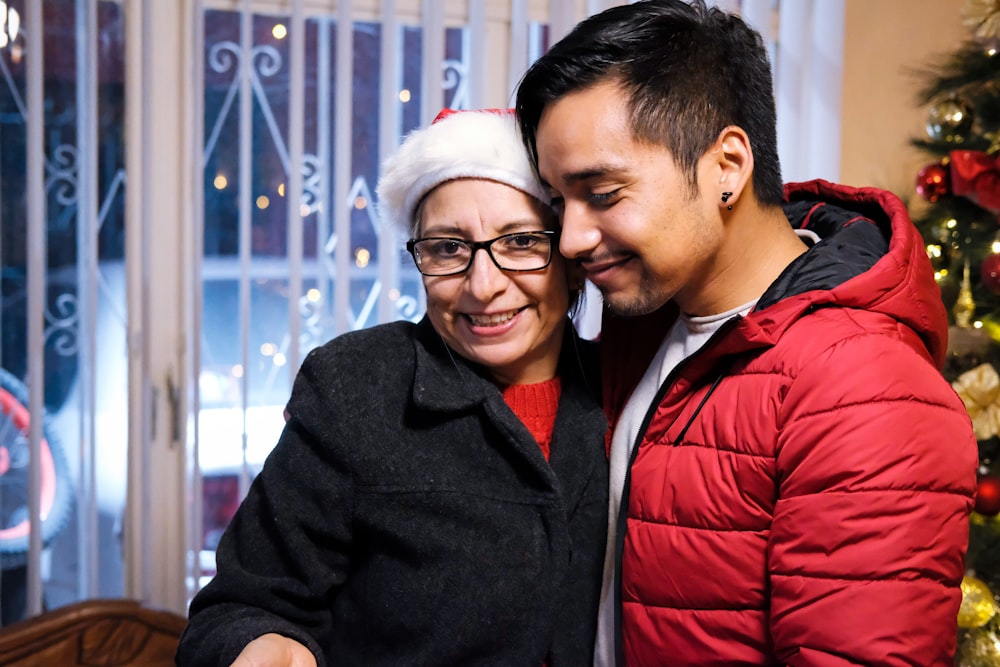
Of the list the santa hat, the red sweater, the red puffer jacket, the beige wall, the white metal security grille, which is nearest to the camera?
the red puffer jacket

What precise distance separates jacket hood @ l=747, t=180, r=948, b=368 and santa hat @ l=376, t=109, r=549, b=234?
0.38m

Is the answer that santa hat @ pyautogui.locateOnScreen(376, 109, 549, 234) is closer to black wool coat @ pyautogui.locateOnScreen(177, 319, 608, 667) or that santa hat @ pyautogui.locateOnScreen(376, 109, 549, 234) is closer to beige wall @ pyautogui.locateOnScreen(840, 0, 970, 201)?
black wool coat @ pyautogui.locateOnScreen(177, 319, 608, 667)

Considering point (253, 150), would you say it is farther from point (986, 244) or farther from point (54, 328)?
point (986, 244)

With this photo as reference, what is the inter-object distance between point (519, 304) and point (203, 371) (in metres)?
1.54

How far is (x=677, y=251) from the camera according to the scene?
1.18 m

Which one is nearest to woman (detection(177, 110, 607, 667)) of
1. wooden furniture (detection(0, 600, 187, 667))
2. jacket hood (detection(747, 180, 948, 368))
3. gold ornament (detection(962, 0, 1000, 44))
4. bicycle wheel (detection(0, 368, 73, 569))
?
jacket hood (detection(747, 180, 948, 368))

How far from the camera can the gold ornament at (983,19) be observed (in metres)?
2.21

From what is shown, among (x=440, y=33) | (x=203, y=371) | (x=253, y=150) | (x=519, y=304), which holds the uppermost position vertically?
(x=440, y=33)

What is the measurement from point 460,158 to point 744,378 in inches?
20.1

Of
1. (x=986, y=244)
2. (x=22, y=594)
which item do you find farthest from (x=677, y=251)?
(x=22, y=594)

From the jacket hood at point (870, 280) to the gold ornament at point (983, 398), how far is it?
1.15 m

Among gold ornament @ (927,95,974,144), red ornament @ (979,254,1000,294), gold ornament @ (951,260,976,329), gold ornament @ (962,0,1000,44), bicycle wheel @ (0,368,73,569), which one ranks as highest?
gold ornament @ (962,0,1000,44)

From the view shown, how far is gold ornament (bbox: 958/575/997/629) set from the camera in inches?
85.6

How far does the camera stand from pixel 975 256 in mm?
2262
